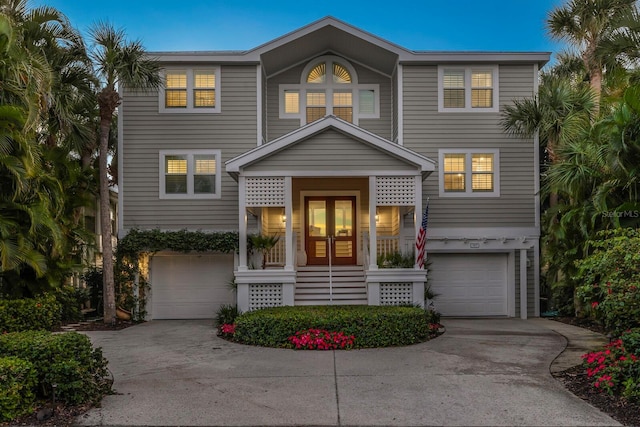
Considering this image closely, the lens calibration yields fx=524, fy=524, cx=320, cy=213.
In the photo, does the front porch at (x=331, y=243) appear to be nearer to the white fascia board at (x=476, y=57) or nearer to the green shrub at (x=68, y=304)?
the white fascia board at (x=476, y=57)

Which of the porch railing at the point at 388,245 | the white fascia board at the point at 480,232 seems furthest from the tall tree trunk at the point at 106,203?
the white fascia board at the point at 480,232

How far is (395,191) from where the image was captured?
12.4 m

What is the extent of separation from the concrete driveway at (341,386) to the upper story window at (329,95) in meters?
7.43

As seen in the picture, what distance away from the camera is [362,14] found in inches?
4114

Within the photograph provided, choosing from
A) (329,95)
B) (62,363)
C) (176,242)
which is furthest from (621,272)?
(176,242)

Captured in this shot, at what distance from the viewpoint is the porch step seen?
42.1 ft

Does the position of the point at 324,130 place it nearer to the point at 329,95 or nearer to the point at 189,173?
the point at 329,95

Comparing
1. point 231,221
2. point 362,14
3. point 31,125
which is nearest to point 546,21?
point 231,221

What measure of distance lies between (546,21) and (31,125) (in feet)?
42.9

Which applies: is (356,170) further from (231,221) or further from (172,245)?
(172,245)

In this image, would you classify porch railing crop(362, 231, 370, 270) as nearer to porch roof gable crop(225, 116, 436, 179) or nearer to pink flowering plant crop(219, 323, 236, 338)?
porch roof gable crop(225, 116, 436, 179)

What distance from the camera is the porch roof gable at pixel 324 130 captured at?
12.1 meters

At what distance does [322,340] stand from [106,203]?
6792 millimetres

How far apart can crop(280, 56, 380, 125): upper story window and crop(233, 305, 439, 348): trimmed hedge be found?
6933 mm
